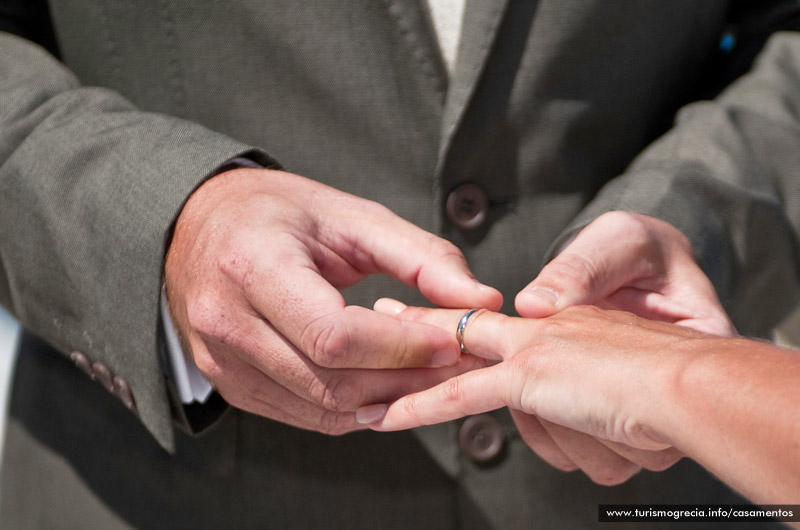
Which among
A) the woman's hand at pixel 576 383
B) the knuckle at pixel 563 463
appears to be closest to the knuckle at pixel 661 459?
the woman's hand at pixel 576 383

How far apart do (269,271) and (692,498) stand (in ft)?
2.63

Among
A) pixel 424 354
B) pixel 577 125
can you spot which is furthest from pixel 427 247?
pixel 577 125

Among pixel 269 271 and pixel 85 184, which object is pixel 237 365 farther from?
pixel 85 184

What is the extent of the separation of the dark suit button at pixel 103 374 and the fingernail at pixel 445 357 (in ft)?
1.43

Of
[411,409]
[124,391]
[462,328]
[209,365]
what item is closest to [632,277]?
[462,328]

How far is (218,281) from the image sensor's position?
778mm

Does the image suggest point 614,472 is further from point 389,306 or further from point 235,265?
point 235,265

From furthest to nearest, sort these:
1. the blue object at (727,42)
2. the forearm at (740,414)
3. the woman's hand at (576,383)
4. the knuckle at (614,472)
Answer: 1. the blue object at (727,42)
2. the knuckle at (614,472)
3. the woman's hand at (576,383)
4. the forearm at (740,414)

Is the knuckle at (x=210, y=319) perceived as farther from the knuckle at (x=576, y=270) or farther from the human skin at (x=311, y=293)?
the knuckle at (x=576, y=270)

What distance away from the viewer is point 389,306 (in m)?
0.93

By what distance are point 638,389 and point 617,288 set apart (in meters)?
0.30

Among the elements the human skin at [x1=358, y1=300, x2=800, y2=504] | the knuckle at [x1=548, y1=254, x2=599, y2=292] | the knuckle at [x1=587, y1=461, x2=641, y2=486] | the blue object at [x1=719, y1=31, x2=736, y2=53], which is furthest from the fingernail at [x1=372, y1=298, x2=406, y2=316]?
the blue object at [x1=719, y1=31, x2=736, y2=53]

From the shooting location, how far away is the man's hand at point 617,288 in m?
0.84

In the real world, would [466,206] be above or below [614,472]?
above
